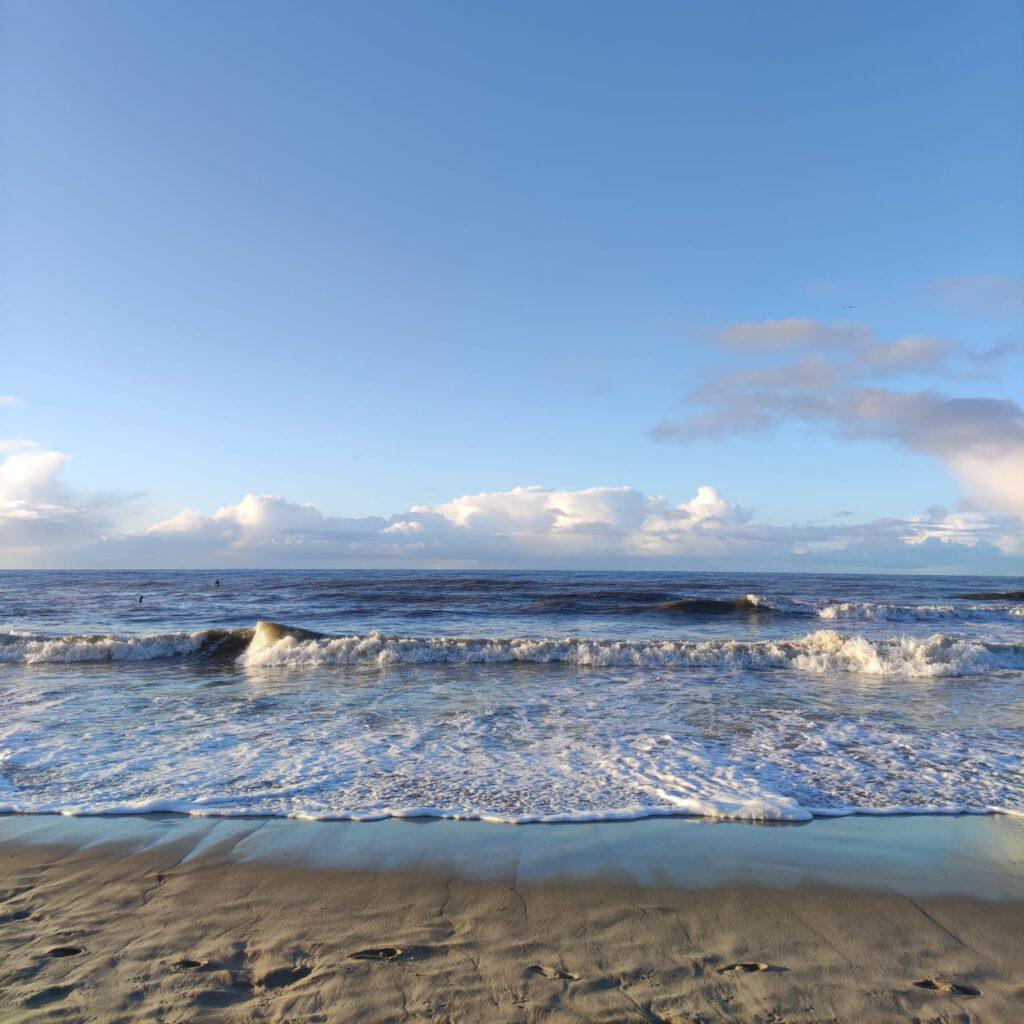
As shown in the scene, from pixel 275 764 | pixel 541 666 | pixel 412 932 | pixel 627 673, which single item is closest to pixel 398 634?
pixel 541 666

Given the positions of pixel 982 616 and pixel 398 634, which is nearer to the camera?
pixel 398 634

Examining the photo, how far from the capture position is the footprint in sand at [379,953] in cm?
385

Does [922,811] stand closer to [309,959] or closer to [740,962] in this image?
[740,962]

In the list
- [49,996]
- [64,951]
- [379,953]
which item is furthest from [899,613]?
[49,996]

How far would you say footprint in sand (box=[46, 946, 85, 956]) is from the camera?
3.89 meters

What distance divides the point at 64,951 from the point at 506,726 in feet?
21.7

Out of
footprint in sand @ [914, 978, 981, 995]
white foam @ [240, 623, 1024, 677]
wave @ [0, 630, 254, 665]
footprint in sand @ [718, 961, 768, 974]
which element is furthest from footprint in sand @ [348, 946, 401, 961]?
wave @ [0, 630, 254, 665]

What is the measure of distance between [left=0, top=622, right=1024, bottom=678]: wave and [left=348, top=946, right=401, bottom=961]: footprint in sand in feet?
42.2

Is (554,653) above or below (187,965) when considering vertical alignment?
below

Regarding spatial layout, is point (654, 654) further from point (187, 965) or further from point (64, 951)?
point (64, 951)

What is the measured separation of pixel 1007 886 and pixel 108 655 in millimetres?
20143

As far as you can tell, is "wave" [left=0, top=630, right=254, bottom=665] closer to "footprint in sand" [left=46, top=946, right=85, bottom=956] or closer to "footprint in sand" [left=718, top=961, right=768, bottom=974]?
"footprint in sand" [left=46, top=946, right=85, bottom=956]

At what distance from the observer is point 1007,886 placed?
480cm

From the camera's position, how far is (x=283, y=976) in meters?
3.64
